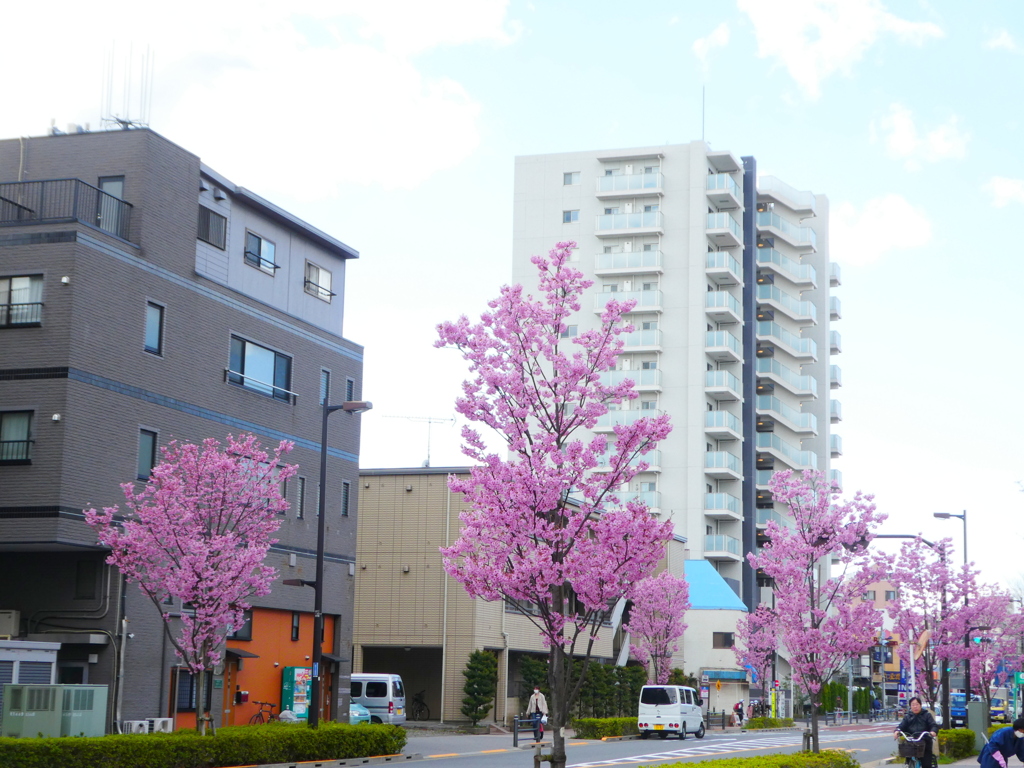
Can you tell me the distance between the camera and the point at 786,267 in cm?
9225

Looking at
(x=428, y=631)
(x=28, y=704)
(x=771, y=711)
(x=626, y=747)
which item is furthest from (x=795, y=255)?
(x=28, y=704)

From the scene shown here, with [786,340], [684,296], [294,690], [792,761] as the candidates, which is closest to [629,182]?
[684,296]

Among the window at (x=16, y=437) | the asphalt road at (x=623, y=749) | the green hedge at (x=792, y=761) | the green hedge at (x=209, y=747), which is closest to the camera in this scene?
the green hedge at (x=792, y=761)

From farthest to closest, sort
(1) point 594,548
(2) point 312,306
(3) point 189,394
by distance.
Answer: (2) point 312,306, (3) point 189,394, (1) point 594,548

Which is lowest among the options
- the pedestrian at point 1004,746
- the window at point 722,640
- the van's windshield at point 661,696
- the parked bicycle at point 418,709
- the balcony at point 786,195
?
the parked bicycle at point 418,709

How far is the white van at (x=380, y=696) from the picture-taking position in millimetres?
42688

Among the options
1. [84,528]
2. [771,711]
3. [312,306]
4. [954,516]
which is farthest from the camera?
[771,711]

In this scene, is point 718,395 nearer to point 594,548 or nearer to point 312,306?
point 312,306

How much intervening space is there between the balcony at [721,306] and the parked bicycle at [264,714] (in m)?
52.0

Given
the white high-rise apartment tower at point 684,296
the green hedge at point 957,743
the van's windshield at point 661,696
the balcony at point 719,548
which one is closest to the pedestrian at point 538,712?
the van's windshield at point 661,696

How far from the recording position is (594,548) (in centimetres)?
1562

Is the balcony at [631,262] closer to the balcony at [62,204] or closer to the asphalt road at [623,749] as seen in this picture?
the asphalt road at [623,749]

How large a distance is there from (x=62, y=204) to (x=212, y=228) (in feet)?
14.2

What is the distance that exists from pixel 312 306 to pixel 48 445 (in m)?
12.1
